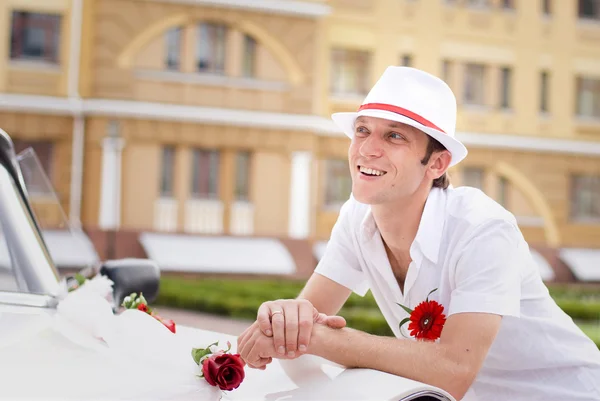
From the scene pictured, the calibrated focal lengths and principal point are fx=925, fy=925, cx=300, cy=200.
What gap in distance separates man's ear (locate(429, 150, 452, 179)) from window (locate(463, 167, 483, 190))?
2136 centimetres

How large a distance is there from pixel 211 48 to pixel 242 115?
1.69 meters

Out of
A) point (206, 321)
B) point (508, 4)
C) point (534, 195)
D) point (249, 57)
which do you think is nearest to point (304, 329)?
point (206, 321)

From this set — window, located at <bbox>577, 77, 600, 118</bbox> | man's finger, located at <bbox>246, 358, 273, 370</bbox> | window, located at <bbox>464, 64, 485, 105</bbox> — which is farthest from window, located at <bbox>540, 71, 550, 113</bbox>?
man's finger, located at <bbox>246, 358, 273, 370</bbox>

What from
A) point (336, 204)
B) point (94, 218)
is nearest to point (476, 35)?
point (336, 204)

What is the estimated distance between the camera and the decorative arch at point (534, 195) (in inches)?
907

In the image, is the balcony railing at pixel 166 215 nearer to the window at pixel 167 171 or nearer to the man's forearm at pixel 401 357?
the window at pixel 167 171

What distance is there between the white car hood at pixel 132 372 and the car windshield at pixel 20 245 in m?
0.29

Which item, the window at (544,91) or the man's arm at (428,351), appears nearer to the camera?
the man's arm at (428,351)

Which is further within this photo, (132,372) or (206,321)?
(206,321)

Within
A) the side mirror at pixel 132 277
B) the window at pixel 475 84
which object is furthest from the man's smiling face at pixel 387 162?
the window at pixel 475 84

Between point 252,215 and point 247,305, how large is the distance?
927cm

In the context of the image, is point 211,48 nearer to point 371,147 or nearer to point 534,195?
point 534,195

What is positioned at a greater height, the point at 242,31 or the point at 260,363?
the point at 242,31

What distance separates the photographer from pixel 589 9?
968 inches
